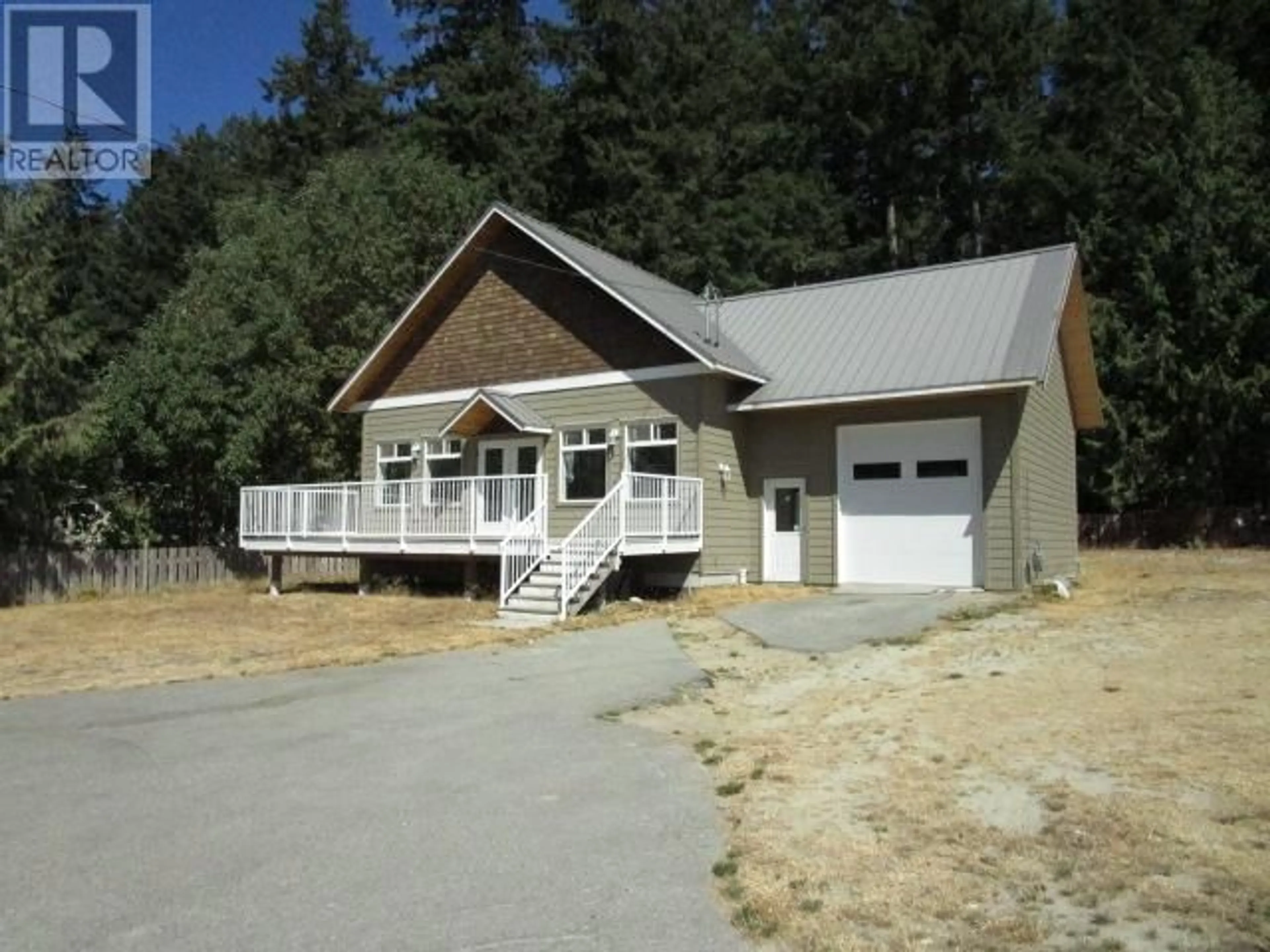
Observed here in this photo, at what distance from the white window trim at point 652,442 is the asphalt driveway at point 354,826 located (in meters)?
9.79

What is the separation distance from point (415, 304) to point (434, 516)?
527 centimetres

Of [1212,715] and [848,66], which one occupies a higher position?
[848,66]

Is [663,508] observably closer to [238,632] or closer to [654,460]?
[654,460]

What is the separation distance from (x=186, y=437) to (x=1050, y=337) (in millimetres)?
19198

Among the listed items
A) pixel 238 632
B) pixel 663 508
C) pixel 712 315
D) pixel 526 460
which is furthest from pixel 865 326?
pixel 238 632

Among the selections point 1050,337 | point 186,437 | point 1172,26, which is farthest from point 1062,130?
point 186,437

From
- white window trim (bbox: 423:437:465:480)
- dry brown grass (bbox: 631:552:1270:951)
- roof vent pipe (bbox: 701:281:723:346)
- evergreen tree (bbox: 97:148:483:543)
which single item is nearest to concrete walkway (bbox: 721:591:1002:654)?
dry brown grass (bbox: 631:552:1270:951)

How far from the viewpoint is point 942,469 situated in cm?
1852

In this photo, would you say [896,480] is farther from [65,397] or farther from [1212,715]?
[65,397]

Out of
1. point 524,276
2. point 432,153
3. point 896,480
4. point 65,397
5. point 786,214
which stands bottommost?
point 896,480

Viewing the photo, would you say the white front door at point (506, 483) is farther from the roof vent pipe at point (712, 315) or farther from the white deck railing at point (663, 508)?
the roof vent pipe at point (712, 315)

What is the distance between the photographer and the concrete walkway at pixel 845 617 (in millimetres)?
13094

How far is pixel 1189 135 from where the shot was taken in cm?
3375

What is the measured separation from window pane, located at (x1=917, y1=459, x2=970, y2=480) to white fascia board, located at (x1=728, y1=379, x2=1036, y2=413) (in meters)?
1.26
